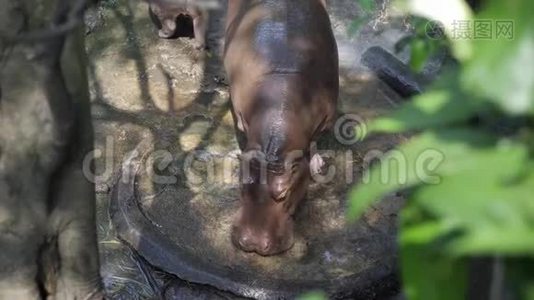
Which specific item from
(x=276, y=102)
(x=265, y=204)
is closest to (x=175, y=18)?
(x=276, y=102)

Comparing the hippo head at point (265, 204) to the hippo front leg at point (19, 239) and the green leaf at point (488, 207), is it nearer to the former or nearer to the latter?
the hippo front leg at point (19, 239)

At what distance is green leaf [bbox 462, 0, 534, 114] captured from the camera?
2.25 feet

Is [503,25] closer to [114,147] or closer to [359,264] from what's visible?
[359,264]

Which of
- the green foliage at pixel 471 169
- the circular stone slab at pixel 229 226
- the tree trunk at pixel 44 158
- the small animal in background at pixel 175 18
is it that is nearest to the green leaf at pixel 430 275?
the green foliage at pixel 471 169

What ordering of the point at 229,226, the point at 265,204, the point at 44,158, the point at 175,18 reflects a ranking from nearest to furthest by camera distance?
the point at 44,158 < the point at 265,204 < the point at 229,226 < the point at 175,18

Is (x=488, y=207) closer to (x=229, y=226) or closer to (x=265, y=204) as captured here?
(x=265, y=204)

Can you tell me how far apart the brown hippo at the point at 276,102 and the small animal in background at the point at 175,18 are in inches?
32.7

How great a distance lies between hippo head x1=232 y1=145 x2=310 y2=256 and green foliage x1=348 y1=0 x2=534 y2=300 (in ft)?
9.85

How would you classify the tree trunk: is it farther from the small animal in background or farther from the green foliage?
the small animal in background

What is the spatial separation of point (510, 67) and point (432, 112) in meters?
0.12

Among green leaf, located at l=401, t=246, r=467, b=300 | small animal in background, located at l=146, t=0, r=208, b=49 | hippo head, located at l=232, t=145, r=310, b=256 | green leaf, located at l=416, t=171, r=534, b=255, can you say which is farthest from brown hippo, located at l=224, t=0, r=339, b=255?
green leaf, located at l=416, t=171, r=534, b=255

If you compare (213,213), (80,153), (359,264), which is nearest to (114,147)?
(213,213)

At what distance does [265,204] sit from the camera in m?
3.93

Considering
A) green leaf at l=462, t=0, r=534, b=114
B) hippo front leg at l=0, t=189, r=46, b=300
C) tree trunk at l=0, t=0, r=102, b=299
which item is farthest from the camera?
hippo front leg at l=0, t=189, r=46, b=300
